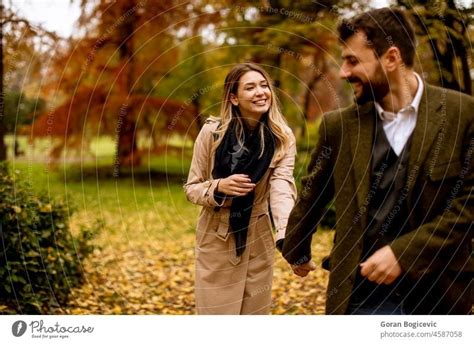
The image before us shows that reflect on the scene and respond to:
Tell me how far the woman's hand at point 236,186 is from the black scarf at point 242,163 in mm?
26

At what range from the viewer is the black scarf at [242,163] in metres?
3.06

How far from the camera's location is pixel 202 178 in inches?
122

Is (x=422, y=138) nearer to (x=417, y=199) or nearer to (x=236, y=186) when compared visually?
(x=417, y=199)

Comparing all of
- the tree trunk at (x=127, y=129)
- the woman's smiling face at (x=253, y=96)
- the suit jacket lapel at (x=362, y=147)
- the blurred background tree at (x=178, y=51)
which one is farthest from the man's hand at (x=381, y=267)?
the tree trunk at (x=127, y=129)

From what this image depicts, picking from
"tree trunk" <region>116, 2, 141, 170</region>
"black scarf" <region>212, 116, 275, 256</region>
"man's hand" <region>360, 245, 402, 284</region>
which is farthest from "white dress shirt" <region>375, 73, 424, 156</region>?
"tree trunk" <region>116, 2, 141, 170</region>

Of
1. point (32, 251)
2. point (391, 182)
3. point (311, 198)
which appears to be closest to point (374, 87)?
point (391, 182)

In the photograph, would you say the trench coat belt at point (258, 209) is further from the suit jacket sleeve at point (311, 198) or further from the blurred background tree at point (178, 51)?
the blurred background tree at point (178, 51)

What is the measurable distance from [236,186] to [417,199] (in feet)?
3.24

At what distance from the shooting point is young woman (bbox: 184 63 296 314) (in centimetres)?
305

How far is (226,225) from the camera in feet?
10.1

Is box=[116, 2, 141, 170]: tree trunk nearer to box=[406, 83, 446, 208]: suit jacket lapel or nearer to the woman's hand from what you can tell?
the woman's hand

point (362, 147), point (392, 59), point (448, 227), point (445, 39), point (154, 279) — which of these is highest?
point (445, 39)
